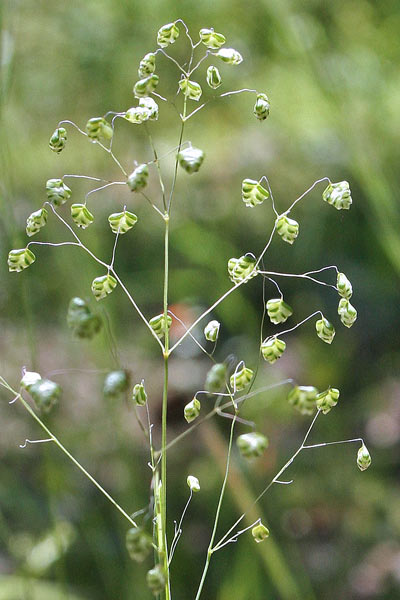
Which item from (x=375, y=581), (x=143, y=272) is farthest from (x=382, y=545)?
(x=143, y=272)

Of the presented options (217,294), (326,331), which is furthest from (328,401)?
(217,294)

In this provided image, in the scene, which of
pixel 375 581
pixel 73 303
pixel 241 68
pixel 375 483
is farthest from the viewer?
pixel 241 68

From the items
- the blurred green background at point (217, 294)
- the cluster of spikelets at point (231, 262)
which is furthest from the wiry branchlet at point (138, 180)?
the blurred green background at point (217, 294)

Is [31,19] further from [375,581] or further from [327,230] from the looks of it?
[375,581]

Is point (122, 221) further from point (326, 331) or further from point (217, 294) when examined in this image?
point (217, 294)

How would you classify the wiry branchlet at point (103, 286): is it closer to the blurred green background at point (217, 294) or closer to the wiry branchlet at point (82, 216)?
the wiry branchlet at point (82, 216)
